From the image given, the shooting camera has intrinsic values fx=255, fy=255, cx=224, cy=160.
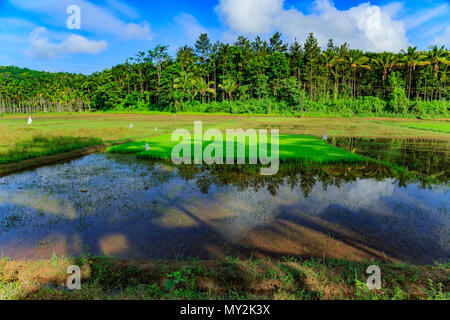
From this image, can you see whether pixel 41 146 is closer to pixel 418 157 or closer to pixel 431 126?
pixel 418 157

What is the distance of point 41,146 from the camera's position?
15.6 metres

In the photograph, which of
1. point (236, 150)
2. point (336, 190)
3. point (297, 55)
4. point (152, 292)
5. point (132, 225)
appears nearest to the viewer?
point (152, 292)

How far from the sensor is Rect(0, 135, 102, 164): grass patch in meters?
13.1

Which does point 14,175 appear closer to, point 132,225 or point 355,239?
point 132,225

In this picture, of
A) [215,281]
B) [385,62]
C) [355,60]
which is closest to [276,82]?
[355,60]

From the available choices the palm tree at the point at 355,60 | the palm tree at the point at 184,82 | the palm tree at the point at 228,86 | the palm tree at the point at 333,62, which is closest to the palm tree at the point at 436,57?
the palm tree at the point at 355,60

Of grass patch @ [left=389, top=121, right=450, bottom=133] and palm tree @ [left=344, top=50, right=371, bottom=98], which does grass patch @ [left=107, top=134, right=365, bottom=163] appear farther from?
palm tree @ [left=344, top=50, right=371, bottom=98]

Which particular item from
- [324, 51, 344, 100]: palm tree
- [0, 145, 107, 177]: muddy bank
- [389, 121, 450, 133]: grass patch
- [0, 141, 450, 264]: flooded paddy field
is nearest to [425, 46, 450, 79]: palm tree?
[324, 51, 344, 100]: palm tree

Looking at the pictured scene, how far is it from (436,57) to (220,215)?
67259 millimetres

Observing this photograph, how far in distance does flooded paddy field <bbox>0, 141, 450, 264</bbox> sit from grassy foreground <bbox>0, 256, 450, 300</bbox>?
85cm

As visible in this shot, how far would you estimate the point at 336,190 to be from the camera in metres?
9.20

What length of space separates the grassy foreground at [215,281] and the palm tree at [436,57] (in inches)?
2633
